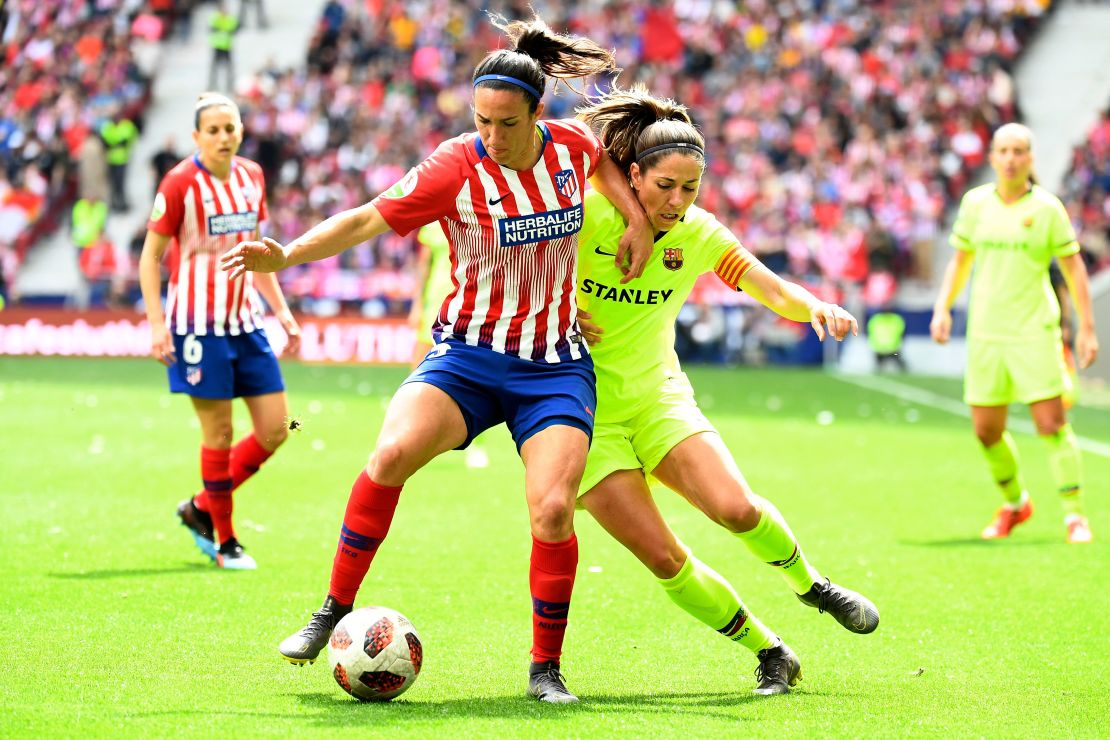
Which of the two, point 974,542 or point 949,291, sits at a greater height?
point 949,291

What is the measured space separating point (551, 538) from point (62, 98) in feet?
92.1

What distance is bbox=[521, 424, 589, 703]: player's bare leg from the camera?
5.34 m

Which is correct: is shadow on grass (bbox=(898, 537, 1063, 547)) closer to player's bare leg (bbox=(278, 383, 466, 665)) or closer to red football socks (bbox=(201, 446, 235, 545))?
red football socks (bbox=(201, 446, 235, 545))

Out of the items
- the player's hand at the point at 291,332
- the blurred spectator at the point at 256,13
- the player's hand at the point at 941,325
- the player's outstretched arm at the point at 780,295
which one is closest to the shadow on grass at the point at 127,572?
the player's hand at the point at 291,332

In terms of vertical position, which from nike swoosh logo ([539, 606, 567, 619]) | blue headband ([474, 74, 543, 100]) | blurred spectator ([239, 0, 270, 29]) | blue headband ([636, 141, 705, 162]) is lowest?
nike swoosh logo ([539, 606, 567, 619])

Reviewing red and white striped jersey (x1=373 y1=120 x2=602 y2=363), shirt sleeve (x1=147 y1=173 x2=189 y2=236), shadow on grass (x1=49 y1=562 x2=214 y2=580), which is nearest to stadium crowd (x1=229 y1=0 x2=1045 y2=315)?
shirt sleeve (x1=147 y1=173 x2=189 y2=236)

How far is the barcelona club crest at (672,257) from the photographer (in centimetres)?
595

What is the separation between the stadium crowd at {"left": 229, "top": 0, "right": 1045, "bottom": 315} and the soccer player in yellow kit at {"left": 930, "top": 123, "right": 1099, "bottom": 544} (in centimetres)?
1599

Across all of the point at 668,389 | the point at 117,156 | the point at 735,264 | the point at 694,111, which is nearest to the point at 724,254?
the point at 735,264

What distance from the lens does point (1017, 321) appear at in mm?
9883

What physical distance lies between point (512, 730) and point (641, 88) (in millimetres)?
2706

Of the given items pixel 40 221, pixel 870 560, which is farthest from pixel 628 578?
pixel 40 221

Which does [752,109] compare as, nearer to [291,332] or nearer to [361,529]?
[291,332]

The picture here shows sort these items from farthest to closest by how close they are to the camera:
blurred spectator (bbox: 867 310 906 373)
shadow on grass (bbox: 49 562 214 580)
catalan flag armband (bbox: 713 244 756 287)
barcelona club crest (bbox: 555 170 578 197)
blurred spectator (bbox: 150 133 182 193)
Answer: blurred spectator (bbox: 150 133 182 193), blurred spectator (bbox: 867 310 906 373), shadow on grass (bbox: 49 562 214 580), catalan flag armband (bbox: 713 244 756 287), barcelona club crest (bbox: 555 170 578 197)
